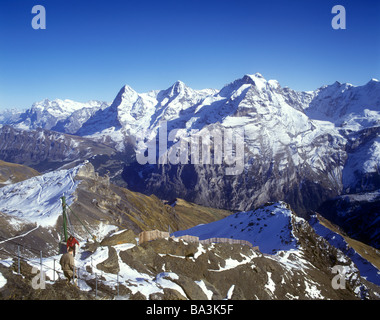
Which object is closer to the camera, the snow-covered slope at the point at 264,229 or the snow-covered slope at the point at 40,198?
the snow-covered slope at the point at 40,198

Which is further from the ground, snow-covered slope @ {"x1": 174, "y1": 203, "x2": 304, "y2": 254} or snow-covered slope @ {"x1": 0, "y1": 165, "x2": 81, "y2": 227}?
snow-covered slope @ {"x1": 0, "y1": 165, "x2": 81, "y2": 227}

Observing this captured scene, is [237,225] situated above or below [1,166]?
below

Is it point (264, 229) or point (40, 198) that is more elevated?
point (40, 198)

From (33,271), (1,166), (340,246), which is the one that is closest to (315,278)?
(33,271)

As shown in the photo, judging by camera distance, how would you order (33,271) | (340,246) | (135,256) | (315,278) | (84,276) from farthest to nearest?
(340,246)
(315,278)
(135,256)
(84,276)
(33,271)

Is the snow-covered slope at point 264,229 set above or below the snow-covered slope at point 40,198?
below

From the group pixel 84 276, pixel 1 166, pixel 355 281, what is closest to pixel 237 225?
pixel 355 281

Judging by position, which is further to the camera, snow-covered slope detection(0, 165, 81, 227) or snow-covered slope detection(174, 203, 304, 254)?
snow-covered slope detection(174, 203, 304, 254)

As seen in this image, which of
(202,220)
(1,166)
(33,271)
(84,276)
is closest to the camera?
(33,271)

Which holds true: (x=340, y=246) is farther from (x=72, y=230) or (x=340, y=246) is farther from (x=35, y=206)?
(x=35, y=206)
